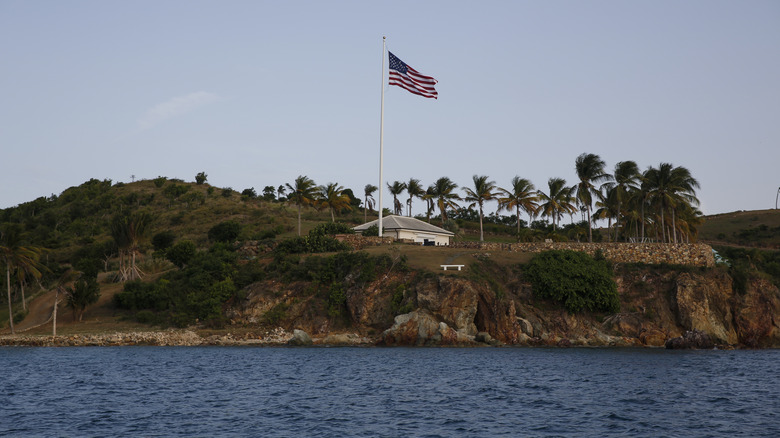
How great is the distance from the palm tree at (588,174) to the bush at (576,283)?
12591 mm

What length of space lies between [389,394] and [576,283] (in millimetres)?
31168

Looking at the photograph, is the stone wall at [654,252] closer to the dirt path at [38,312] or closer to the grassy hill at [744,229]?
the dirt path at [38,312]

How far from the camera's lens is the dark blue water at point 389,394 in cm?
2248

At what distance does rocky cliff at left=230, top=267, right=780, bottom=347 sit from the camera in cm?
5306

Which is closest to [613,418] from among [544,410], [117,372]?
[544,410]

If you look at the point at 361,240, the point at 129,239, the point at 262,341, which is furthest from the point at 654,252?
the point at 129,239

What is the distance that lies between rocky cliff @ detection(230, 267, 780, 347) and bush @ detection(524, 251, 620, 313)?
91 cm

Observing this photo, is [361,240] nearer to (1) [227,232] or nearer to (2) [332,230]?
(2) [332,230]

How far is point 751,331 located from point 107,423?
52.5 metres

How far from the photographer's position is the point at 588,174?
231 ft

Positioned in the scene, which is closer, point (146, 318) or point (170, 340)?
point (170, 340)

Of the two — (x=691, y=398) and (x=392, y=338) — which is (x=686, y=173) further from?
(x=691, y=398)

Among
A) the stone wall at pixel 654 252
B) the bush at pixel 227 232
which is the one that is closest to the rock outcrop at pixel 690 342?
the stone wall at pixel 654 252

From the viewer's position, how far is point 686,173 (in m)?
65.5
